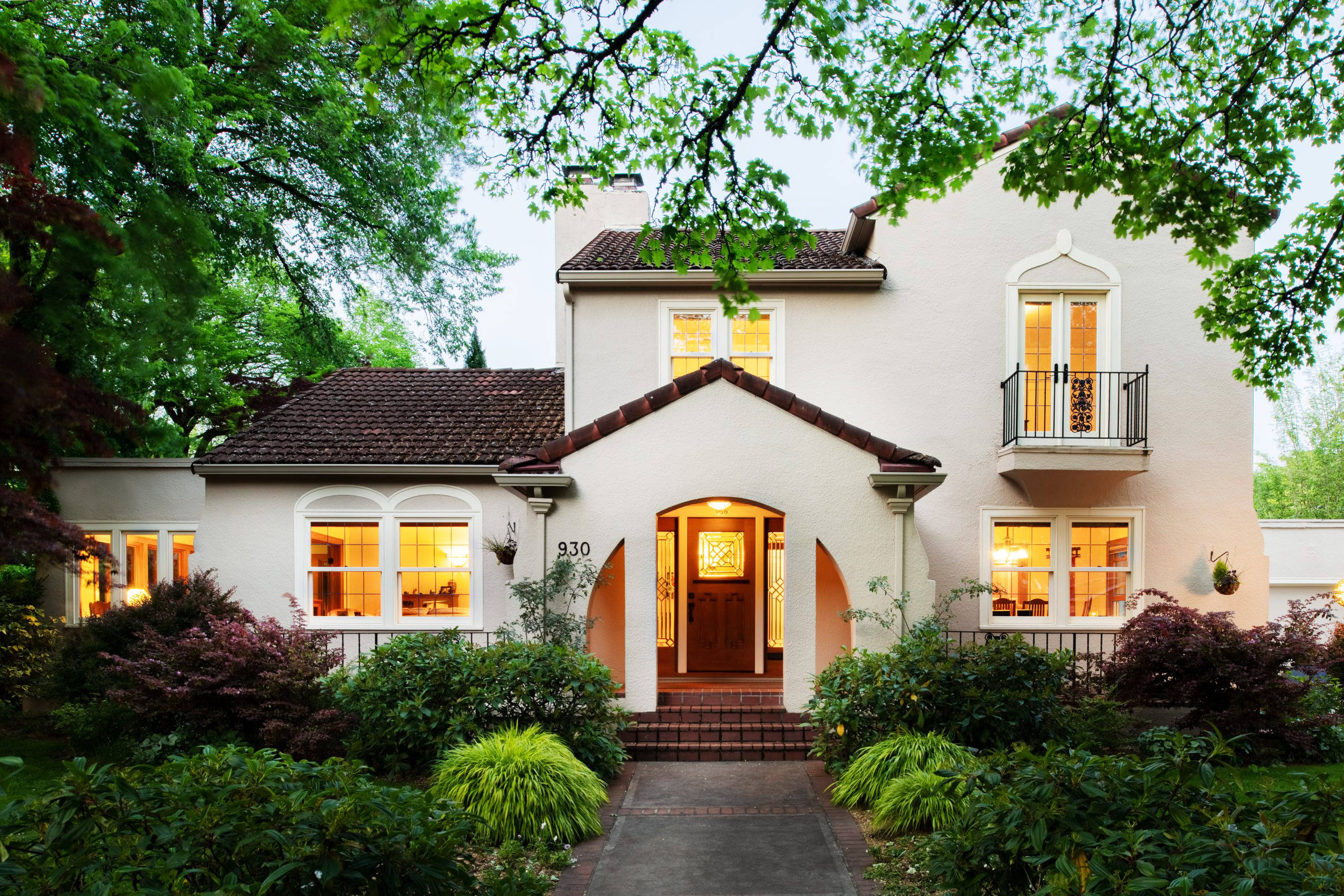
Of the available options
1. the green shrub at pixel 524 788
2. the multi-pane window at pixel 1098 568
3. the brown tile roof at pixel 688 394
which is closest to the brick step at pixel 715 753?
the green shrub at pixel 524 788

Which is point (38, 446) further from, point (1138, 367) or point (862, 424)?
point (1138, 367)

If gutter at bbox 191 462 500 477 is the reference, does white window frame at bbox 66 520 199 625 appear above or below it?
below

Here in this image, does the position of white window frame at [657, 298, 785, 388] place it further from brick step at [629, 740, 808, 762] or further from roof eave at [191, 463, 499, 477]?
brick step at [629, 740, 808, 762]

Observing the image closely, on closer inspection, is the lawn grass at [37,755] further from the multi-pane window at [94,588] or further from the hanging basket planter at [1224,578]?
the hanging basket planter at [1224,578]

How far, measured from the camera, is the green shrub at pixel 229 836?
9.52ft

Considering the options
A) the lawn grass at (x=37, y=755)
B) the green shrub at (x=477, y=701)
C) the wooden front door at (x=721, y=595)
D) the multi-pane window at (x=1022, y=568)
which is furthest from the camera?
the wooden front door at (x=721, y=595)

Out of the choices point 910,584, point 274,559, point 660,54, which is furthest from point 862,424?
point 274,559

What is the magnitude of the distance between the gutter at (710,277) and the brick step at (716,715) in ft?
19.2

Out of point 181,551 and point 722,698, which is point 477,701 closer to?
point 722,698

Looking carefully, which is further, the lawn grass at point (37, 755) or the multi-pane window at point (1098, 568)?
the multi-pane window at point (1098, 568)

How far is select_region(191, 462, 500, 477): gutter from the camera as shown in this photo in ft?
39.6

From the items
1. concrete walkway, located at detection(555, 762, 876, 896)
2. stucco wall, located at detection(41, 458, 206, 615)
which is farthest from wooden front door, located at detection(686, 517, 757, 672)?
stucco wall, located at detection(41, 458, 206, 615)

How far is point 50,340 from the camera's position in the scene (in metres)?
6.07

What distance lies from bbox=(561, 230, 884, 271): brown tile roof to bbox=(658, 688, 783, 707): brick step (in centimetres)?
582
